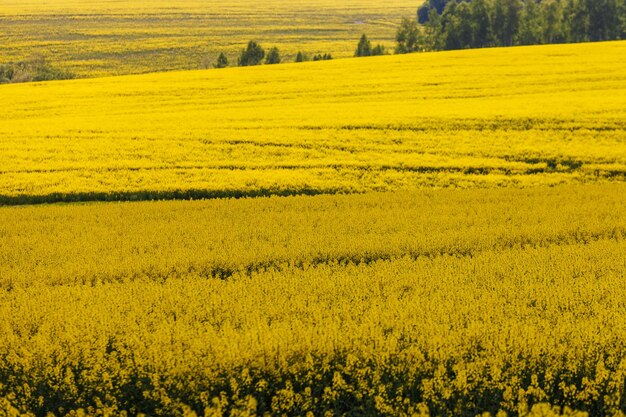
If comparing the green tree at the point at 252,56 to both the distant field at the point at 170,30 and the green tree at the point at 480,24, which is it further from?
the green tree at the point at 480,24

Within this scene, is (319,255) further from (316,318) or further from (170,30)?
(170,30)

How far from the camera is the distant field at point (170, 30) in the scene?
75812 millimetres

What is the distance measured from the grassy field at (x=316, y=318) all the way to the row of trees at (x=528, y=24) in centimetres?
5934

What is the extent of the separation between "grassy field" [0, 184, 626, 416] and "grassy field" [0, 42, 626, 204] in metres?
4.73

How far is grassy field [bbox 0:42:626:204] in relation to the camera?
58.6ft

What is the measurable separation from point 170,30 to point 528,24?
49088 millimetres

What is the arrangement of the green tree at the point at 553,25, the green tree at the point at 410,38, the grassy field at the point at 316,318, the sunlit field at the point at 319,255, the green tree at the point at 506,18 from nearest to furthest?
the grassy field at the point at 316,318
the sunlit field at the point at 319,255
the green tree at the point at 553,25
the green tree at the point at 506,18
the green tree at the point at 410,38

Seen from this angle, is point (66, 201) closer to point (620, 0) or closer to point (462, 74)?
point (462, 74)

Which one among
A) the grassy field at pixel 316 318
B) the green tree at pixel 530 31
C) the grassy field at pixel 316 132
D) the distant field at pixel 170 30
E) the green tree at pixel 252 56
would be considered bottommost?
the distant field at pixel 170 30

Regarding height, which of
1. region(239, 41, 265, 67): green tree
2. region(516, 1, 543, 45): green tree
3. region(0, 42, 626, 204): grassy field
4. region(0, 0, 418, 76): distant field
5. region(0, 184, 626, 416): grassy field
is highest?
region(0, 184, 626, 416): grassy field

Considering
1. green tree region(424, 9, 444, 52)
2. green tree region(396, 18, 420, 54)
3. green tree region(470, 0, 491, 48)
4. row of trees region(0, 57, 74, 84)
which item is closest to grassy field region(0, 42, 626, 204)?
row of trees region(0, 57, 74, 84)

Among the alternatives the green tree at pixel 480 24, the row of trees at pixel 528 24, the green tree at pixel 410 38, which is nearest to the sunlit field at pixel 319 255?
the row of trees at pixel 528 24

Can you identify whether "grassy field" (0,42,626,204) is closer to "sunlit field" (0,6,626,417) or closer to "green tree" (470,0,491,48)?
"sunlit field" (0,6,626,417)

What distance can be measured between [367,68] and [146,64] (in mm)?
36177
